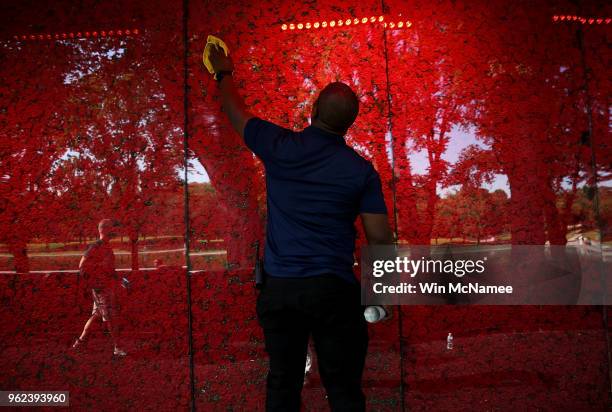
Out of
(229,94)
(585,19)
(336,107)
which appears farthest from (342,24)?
(585,19)

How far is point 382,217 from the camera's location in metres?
2.01

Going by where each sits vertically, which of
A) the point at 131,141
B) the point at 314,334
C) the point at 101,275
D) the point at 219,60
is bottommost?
the point at 314,334

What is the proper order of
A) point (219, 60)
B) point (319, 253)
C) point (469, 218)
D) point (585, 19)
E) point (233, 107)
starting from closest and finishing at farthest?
point (319, 253)
point (233, 107)
point (219, 60)
point (469, 218)
point (585, 19)

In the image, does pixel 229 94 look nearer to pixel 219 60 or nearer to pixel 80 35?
pixel 219 60

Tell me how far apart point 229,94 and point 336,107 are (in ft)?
2.30

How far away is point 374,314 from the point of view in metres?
2.00

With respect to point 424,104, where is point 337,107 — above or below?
below

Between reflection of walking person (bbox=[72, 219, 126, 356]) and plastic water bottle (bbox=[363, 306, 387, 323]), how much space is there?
1817 mm

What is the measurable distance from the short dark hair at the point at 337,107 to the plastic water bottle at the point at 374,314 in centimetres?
82

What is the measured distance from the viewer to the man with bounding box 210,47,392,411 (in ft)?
6.23

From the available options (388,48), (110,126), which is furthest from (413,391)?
(110,126)

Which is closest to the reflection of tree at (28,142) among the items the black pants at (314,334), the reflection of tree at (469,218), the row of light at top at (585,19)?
the black pants at (314,334)

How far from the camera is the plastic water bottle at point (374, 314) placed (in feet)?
6.55

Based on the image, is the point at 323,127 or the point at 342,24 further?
the point at 342,24
